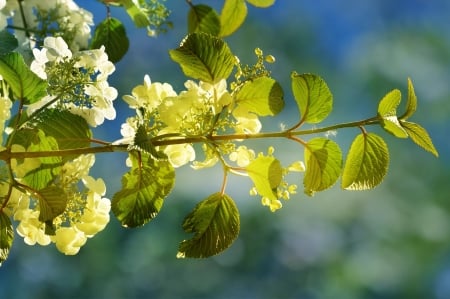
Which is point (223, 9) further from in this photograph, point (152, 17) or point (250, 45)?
point (250, 45)

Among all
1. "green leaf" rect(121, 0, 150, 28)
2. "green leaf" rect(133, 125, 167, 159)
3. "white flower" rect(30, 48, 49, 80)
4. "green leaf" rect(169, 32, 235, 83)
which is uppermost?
"green leaf" rect(169, 32, 235, 83)

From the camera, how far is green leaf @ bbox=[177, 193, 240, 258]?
0.39m

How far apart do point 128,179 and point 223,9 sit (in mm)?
233

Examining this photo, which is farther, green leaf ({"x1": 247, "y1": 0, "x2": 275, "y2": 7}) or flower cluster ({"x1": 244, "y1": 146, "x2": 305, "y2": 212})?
green leaf ({"x1": 247, "y1": 0, "x2": 275, "y2": 7})

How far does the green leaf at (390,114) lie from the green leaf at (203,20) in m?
0.24

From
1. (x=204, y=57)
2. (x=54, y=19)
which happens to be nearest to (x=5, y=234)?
(x=204, y=57)

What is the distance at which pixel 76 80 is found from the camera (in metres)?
0.40

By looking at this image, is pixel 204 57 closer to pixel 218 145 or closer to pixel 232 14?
pixel 218 145

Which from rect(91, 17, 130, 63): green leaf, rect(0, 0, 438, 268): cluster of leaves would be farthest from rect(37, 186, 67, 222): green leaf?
rect(91, 17, 130, 63): green leaf

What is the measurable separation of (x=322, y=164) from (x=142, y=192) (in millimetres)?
100

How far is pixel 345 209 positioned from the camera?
4270mm

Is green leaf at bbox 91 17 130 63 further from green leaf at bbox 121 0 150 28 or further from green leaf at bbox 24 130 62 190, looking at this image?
green leaf at bbox 24 130 62 190

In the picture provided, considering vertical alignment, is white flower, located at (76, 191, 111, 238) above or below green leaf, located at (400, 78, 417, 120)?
below

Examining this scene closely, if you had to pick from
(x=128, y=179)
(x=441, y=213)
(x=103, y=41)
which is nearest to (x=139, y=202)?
(x=128, y=179)
